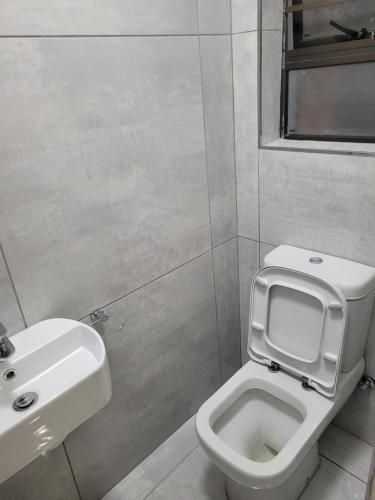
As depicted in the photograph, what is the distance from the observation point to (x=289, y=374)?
1.42m

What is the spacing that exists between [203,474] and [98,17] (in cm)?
169

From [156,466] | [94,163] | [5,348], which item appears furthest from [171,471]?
[94,163]

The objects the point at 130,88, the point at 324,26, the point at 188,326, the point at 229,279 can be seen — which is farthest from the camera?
the point at 229,279

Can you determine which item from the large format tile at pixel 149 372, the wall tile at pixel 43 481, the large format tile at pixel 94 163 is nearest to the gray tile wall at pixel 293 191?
the large format tile at pixel 94 163

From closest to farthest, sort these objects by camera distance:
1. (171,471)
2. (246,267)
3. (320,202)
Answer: (320,202) < (171,471) < (246,267)

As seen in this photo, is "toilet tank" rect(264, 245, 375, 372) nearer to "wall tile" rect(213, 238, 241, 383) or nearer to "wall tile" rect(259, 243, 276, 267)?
"wall tile" rect(259, 243, 276, 267)

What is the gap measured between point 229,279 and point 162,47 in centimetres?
99

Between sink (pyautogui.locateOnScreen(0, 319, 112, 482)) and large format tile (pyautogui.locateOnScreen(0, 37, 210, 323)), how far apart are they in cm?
11

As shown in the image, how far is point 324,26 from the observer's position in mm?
1293

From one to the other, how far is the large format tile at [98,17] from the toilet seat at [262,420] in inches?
48.8

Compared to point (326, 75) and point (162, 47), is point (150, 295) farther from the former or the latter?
point (326, 75)

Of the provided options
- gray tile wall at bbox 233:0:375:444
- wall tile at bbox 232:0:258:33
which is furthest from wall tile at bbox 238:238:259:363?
wall tile at bbox 232:0:258:33

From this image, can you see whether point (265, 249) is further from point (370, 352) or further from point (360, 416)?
point (360, 416)

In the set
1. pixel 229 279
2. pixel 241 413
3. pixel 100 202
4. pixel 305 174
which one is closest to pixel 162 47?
pixel 100 202
